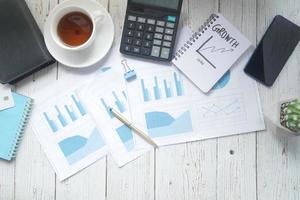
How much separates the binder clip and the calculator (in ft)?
0.07

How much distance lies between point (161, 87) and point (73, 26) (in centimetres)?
18

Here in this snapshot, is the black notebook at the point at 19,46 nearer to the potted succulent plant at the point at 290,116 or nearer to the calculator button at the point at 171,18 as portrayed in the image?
the calculator button at the point at 171,18

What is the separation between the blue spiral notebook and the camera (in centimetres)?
70

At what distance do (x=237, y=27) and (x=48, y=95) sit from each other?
1.16ft

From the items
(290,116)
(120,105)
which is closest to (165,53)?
(120,105)

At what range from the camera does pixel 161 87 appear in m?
0.70

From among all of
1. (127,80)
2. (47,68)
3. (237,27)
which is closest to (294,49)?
(237,27)

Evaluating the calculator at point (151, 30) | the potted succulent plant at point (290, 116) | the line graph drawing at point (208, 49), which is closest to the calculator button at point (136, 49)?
the calculator at point (151, 30)

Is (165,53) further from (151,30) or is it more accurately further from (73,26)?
(73,26)

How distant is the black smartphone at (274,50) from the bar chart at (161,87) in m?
0.12

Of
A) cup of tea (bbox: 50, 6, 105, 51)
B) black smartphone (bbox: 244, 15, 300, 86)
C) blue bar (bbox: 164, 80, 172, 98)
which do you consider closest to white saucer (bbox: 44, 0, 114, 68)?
cup of tea (bbox: 50, 6, 105, 51)

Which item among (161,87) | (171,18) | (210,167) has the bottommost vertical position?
(210,167)

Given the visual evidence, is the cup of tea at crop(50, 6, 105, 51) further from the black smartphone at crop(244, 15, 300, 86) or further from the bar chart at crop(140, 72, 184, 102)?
the black smartphone at crop(244, 15, 300, 86)

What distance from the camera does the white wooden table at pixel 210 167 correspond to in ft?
2.29
